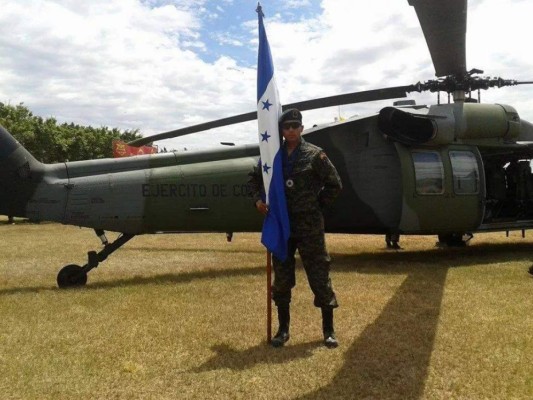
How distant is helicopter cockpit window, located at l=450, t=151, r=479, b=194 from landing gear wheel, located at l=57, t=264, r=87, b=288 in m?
6.91

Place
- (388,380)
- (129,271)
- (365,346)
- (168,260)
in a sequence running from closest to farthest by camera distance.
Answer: (388,380), (365,346), (129,271), (168,260)

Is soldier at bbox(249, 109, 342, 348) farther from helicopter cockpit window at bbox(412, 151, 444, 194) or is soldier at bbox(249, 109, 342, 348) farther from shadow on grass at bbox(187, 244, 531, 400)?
helicopter cockpit window at bbox(412, 151, 444, 194)

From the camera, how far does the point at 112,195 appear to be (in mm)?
8078

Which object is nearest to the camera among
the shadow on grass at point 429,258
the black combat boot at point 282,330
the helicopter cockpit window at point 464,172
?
the black combat boot at point 282,330

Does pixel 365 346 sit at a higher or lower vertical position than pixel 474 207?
lower

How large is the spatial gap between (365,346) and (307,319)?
109 centimetres

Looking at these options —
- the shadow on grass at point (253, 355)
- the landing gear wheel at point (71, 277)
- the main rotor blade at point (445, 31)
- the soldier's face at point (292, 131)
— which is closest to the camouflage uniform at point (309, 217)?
the soldier's face at point (292, 131)

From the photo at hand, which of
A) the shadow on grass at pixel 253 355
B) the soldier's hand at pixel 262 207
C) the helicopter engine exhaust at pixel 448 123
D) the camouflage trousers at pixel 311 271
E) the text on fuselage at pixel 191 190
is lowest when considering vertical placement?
the shadow on grass at pixel 253 355

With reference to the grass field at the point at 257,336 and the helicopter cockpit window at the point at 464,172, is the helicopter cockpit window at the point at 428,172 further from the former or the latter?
the grass field at the point at 257,336

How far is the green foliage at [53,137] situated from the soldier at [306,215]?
1412 inches

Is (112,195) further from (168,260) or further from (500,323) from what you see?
(500,323)

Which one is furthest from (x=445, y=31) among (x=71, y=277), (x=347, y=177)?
(x=71, y=277)

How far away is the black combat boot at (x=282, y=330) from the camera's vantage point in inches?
184

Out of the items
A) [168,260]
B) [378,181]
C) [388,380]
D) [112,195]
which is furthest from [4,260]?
[388,380]
